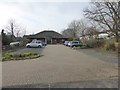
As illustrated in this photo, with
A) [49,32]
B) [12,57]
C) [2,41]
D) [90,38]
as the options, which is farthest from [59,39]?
[12,57]

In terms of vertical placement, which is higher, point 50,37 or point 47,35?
point 47,35

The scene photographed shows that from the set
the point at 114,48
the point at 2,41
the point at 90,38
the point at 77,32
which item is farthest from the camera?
the point at 77,32

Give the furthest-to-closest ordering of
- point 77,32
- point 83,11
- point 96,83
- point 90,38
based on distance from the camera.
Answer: point 77,32, point 90,38, point 83,11, point 96,83

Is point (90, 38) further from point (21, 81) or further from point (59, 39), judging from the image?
point (59, 39)

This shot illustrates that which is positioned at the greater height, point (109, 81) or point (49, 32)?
point (49, 32)

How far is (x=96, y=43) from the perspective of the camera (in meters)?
43.6

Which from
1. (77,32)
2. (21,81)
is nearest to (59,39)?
(77,32)

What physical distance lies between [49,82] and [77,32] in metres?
89.9

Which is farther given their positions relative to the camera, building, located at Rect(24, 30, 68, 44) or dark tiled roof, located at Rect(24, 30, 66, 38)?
dark tiled roof, located at Rect(24, 30, 66, 38)

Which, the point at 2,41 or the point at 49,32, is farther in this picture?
the point at 49,32

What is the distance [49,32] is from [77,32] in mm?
14627

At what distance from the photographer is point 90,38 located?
4559 cm

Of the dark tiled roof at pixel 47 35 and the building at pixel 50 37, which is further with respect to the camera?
the dark tiled roof at pixel 47 35

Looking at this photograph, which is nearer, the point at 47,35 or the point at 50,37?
the point at 50,37
